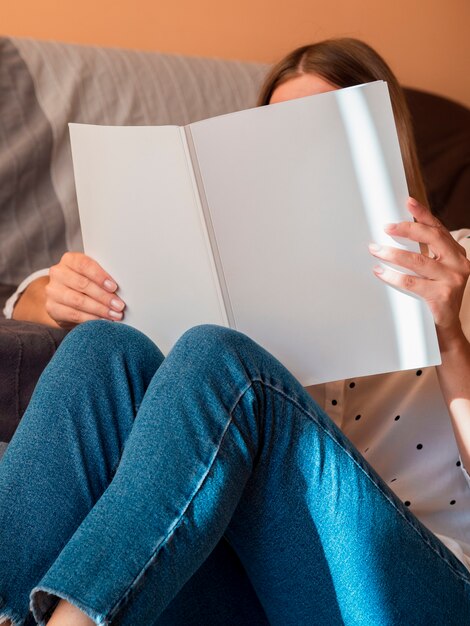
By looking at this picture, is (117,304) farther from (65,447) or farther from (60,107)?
(60,107)

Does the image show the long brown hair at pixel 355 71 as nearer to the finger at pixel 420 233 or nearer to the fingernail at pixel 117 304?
the finger at pixel 420 233

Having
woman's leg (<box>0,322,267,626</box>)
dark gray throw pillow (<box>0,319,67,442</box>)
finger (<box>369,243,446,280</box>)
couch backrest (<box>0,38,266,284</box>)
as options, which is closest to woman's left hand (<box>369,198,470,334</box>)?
finger (<box>369,243,446,280</box>)

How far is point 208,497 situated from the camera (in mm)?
604

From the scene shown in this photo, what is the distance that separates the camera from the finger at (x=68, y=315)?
967 mm

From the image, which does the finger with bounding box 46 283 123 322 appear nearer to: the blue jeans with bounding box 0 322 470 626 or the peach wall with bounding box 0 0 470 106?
the blue jeans with bounding box 0 322 470 626

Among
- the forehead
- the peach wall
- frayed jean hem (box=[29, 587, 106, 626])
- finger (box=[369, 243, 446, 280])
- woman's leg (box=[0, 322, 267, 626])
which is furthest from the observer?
the peach wall

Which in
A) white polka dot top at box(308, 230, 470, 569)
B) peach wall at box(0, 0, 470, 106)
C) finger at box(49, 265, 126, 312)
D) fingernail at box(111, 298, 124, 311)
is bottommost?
white polka dot top at box(308, 230, 470, 569)

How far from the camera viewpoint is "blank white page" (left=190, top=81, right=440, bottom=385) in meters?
0.83

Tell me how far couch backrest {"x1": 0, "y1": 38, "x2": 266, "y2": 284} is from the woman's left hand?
0.69 m

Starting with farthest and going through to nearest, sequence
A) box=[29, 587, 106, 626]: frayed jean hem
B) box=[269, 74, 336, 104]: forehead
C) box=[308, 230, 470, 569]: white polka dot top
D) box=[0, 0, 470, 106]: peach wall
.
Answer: box=[0, 0, 470, 106]: peach wall
box=[269, 74, 336, 104]: forehead
box=[308, 230, 470, 569]: white polka dot top
box=[29, 587, 106, 626]: frayed jean hem

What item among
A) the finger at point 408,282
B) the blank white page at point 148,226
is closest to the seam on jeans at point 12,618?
the blank white page at point 148,226

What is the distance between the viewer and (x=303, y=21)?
1.91 meters

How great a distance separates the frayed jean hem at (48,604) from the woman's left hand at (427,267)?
1.45 feet

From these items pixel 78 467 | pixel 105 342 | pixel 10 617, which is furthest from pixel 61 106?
pixel 10 617
